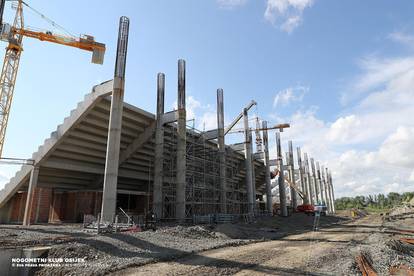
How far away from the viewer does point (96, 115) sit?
2819 centimetres

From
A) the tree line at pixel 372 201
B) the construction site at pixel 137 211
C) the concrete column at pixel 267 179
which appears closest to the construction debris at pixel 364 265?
the construction site at pixel 137 211

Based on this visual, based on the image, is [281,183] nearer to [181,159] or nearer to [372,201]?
[181,159]

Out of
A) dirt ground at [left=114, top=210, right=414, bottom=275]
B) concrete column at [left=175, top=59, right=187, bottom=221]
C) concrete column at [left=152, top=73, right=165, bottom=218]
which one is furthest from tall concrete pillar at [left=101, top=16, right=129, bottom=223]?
dirt ground at [left=114, top=210, right=414, bottom=275]

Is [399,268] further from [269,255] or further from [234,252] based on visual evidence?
[234,252]

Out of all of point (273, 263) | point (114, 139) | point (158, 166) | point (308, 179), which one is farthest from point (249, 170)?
point (308, 179)

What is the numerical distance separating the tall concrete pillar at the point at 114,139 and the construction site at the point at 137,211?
0.09 meters

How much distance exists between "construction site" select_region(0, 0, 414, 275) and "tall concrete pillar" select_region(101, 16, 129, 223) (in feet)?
0.29

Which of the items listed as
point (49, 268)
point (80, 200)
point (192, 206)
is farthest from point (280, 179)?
point (49, 268)

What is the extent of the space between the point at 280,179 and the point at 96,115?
43.0 m

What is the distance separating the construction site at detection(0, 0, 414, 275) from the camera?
11.5 m

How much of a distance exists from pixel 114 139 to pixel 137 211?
1464cm

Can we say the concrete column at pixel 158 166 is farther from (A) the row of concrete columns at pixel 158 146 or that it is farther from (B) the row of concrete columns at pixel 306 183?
(B) the row of concrete columns at pixel 306 183

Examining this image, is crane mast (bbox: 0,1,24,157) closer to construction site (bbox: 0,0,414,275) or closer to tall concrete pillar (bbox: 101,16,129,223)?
construction site (bbox: 0,0,414,275)

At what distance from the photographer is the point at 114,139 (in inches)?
987
